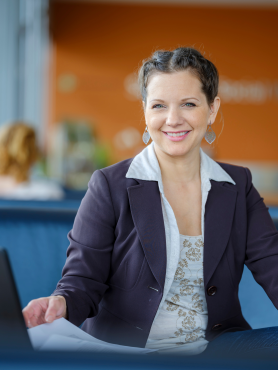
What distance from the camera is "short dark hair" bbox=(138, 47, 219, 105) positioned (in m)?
1.26

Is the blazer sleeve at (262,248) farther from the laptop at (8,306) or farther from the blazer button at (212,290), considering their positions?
the laptop at (8,306)

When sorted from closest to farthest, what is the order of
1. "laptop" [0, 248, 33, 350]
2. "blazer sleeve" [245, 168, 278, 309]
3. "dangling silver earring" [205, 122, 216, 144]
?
"laptop" [0, 248, 33, 350]
"blazer sleeve" [245, 168, 278, 309]
"dangling silver earring" [205, 122, 216, 144]

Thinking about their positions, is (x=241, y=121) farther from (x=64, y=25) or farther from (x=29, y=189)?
(x=29, y=189)

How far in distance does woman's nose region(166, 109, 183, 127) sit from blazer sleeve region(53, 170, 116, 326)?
10.1 inches

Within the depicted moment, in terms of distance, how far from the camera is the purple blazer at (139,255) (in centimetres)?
123

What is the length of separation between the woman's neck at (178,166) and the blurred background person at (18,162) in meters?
1.51

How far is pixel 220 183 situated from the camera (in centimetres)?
139

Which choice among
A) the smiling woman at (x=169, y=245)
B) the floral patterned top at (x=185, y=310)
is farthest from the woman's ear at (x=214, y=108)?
the floral patterned top at (x=185, y=310)

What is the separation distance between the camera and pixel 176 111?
1.25 meters

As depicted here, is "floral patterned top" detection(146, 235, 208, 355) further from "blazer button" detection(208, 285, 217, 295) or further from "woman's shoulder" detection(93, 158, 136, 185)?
"woman's shoulder" detection(93, 158, 136, 185)

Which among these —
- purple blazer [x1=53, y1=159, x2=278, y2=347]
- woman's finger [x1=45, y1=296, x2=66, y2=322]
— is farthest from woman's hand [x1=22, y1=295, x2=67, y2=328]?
purple blazer [x1=53, y1=159, x2=278, y2=347]

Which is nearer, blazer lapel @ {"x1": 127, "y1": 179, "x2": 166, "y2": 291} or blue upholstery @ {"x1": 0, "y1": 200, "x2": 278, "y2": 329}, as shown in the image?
blazer lapel @ {"x1": 127, "y1": 179, "x2": 166, "y2": 291}

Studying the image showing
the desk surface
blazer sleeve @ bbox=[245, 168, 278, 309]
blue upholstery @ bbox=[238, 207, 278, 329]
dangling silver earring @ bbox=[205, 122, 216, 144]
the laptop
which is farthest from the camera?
blue upholstery @ bbox=[238, 207, 278, 329]

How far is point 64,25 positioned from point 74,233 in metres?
6.37
